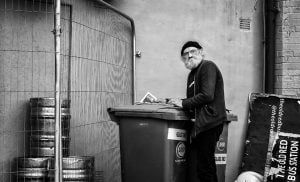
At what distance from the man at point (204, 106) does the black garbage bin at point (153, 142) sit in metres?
0.20

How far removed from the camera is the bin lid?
21.3 ft

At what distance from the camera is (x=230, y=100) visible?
28.2 ft

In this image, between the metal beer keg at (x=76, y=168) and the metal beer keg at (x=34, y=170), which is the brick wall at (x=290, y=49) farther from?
the metal beer keg at (x=34, y=170)

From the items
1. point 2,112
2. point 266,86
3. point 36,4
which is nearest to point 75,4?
point 36,4

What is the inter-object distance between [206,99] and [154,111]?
2.09 ft

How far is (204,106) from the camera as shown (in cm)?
638

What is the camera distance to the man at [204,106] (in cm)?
629

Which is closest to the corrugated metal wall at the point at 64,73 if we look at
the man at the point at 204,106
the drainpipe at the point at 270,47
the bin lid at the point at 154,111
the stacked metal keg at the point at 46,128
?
the stacked metal keg at the point at 46,128

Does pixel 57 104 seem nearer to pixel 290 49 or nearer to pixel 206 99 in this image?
pixel 206 99

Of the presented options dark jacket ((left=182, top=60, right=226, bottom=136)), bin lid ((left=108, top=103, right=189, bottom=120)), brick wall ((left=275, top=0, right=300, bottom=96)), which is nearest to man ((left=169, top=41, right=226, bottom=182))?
dark jacket ((left=182, top=60, right=226, bottom=136))

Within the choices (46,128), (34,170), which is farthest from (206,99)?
(34,170)

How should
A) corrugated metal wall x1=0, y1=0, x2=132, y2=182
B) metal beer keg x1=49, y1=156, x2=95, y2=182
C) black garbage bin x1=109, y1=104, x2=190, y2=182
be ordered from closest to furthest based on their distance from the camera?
1. metal beer keg x1=49, y1=156, x2=95, y2=182
2. black garbage bin x1=109, y1=104, x2=190, y2=182
3. corrugated metal wall x1=0, y1=0, x2=132, y2=182

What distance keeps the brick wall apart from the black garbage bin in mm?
2206

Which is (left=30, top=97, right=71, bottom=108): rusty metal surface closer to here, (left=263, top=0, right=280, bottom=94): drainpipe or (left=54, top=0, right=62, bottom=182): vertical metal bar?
(left=54, top=0, right=62, bottom=182): vertical metal bar
